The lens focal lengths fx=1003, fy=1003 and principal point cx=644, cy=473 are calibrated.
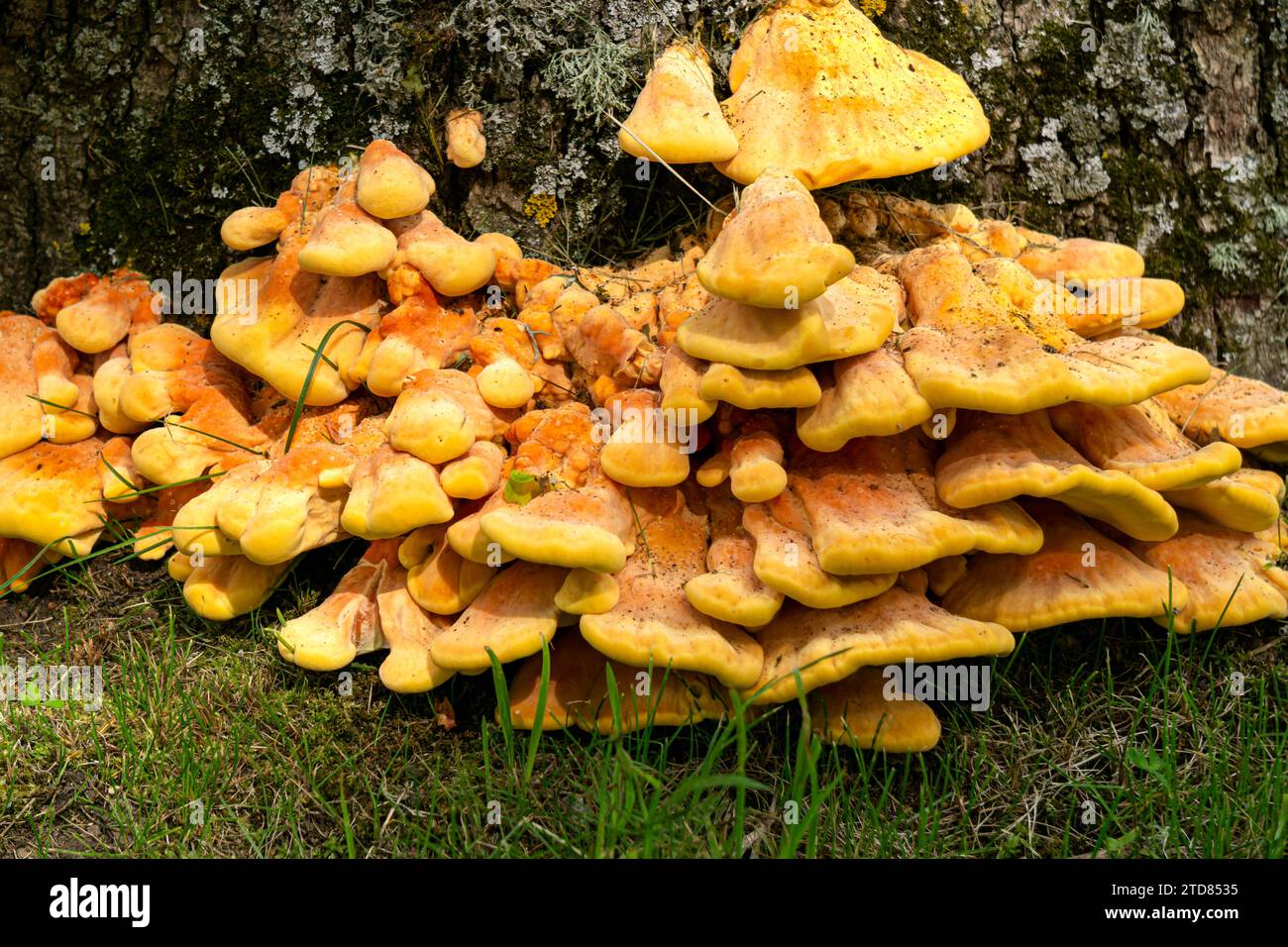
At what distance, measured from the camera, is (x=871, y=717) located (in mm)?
3242

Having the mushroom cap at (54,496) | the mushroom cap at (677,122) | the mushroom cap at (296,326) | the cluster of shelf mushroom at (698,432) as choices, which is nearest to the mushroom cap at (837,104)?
the cluster of shelf mushroom at (698,432)

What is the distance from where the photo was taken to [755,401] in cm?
297

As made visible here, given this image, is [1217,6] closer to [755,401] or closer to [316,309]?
[755,401]

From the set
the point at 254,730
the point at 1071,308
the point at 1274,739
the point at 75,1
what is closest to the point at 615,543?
the point at 254,730

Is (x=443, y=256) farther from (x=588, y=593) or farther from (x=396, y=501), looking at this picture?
(x=588, y=593)

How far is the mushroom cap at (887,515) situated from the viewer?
2.88 meters

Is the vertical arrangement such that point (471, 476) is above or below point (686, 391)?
below

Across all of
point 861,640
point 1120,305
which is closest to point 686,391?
point 861,640

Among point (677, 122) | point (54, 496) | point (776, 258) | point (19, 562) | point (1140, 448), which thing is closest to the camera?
point (776, 258)

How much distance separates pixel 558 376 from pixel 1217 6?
317 cm

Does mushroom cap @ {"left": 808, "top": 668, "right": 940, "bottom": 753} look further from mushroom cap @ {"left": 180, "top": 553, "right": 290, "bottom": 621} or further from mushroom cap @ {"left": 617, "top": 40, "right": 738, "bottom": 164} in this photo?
mushroom cap @ {"left": 180, "top": 553, "right": 290, "bottom": 621}

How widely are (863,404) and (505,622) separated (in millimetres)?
1281

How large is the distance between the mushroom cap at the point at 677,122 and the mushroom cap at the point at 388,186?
29.5 inches

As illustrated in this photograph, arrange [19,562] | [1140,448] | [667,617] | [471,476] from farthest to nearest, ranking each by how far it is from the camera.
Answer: [19,562], [1140,448], [471,476], [667,617]
